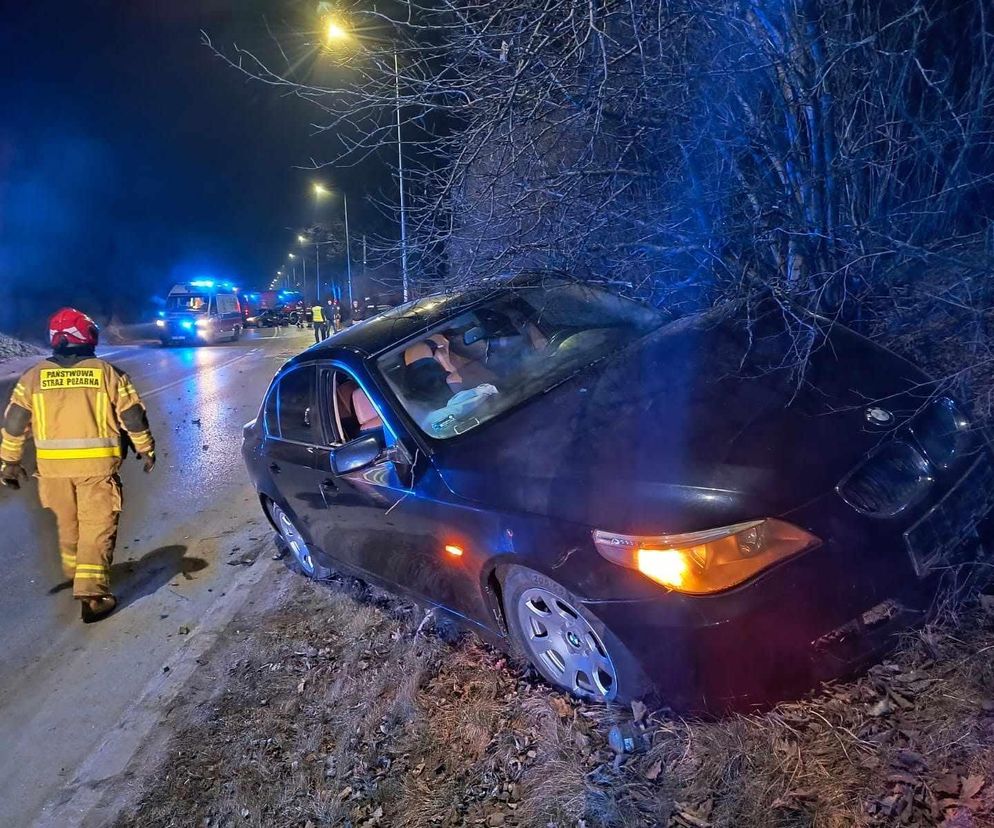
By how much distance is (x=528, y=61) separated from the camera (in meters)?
3.84

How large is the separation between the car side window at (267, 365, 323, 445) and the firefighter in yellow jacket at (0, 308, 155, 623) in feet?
3.64

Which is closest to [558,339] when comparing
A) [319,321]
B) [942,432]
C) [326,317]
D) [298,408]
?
[298,408]

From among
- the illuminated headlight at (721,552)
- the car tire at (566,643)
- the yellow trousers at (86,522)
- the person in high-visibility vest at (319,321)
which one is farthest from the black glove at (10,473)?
the person in high-visibility vest at (319,321)

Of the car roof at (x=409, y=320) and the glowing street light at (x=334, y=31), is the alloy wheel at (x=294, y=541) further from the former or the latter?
the glowing street light at (x=334, y=31)

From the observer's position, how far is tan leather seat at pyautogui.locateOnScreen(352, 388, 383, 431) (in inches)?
157

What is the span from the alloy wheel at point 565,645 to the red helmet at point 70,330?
3623 mm

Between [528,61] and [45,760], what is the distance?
422 cm

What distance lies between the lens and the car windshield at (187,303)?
27.6m

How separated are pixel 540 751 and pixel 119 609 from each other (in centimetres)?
343

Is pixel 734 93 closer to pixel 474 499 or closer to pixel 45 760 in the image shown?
pixel 474 499

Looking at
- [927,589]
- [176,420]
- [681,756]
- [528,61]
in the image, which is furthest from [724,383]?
[176,420]

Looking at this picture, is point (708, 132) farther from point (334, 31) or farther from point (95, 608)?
point (95, 608)

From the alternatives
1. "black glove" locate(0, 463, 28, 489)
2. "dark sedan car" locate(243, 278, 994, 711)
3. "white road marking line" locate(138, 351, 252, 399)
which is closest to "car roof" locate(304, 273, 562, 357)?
"dark sedan car" locate(243, 278, 994, 711)

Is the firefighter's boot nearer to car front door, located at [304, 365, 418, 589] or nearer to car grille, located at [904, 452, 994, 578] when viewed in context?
A: car front door, located at [304, 365, 418, 589]
